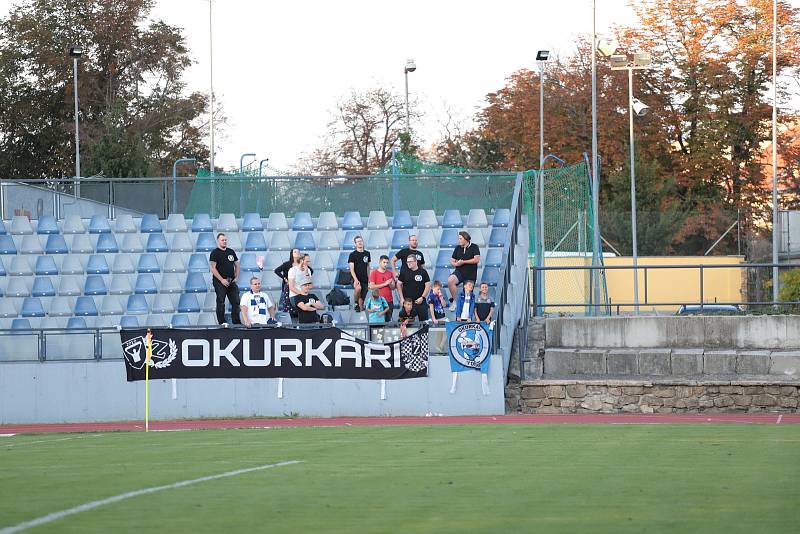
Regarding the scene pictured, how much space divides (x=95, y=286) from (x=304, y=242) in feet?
13.9

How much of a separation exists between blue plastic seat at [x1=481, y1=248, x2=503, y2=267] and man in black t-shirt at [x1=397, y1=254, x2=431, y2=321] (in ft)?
7.93

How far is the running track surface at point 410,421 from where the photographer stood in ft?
64.1

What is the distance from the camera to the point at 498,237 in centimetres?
2588

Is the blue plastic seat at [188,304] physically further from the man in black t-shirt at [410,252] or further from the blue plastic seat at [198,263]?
the man in black t-shirt at [410,252]

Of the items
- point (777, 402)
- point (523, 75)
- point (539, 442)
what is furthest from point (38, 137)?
point (539, 442)

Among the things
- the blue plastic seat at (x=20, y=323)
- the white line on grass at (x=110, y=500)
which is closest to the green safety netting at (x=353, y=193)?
the blue plastic seat at (x=20, y=323)

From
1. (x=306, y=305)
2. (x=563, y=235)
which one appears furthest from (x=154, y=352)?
(x=563, y=235)

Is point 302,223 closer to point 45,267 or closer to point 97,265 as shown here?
point 97,265

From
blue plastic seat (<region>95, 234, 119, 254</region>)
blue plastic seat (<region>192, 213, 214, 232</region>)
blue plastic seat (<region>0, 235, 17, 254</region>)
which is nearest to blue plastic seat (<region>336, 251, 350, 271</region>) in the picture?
blue plastic seat (<region>192, 213, 214, 232</region>)

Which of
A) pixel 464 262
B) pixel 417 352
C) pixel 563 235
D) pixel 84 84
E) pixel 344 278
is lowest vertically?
pixel 417 352

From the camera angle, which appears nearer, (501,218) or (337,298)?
Answer: (337,298)

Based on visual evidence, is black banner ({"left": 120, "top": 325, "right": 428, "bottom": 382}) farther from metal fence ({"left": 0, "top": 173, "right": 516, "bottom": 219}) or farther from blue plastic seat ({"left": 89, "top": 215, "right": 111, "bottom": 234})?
metal fence ({"left": 0, "top": 173, "right": 516, "bottom": 219})

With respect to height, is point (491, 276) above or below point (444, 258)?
below

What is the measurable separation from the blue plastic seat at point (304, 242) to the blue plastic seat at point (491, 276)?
12.0 ft
